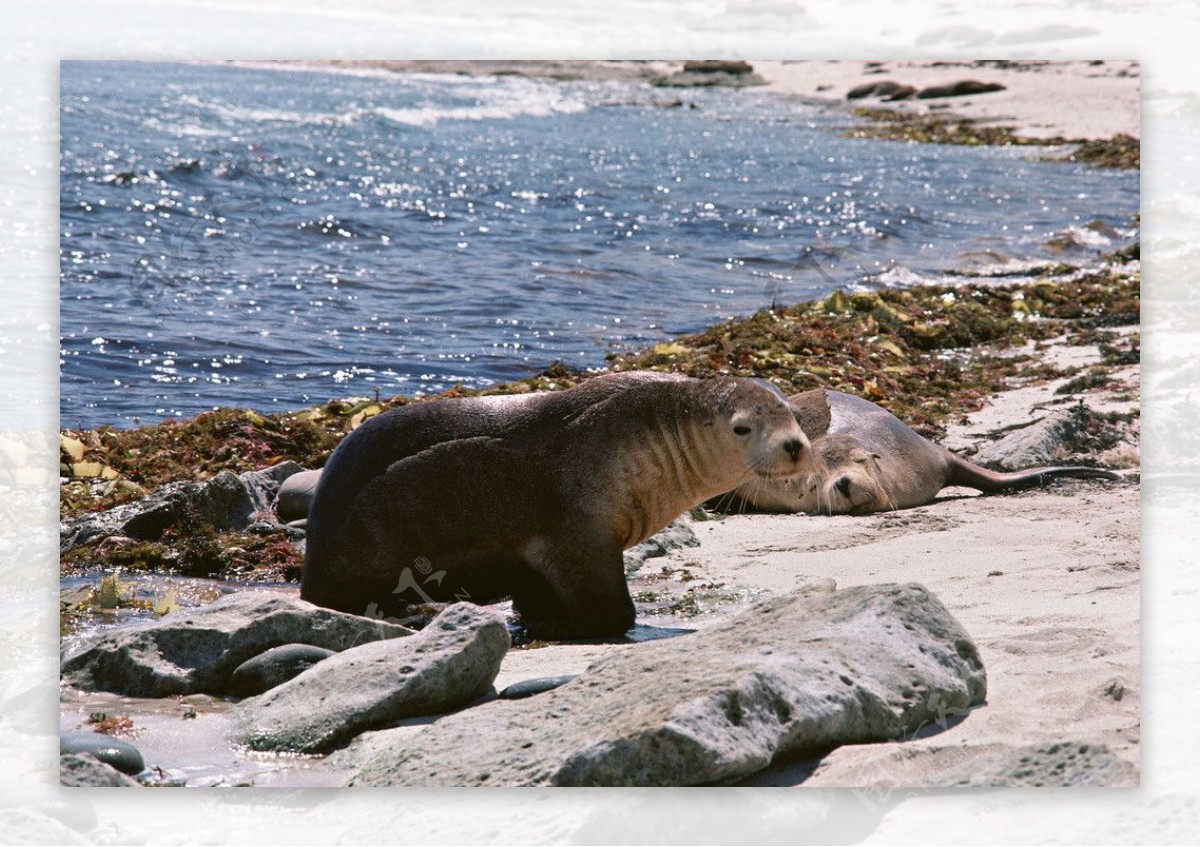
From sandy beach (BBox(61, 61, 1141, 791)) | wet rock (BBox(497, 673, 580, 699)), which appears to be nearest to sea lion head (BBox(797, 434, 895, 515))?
sandy beach (BBox(61, 61, 1141, 791))

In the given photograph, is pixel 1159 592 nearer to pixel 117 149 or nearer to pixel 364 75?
pixel 364 75

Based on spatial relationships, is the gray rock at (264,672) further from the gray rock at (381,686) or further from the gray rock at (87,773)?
the gray rock at (87,773)

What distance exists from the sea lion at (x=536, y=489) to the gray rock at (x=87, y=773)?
1.25 meters

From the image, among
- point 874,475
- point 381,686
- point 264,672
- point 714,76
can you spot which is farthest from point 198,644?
point 874,475

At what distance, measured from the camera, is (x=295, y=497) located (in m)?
7.11

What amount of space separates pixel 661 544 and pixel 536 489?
94 centimetres

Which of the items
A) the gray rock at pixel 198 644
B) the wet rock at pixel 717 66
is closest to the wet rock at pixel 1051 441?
the wet rock at pixel 717 66

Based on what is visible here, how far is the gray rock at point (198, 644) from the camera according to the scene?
544 centimetres

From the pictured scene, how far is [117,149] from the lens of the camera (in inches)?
326

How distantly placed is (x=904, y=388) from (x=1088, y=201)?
4.26 feet

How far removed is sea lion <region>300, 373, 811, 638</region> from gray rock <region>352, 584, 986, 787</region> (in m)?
0.93

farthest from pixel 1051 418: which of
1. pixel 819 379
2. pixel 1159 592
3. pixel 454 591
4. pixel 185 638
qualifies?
pixel 185 638

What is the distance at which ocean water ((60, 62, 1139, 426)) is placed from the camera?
682cm

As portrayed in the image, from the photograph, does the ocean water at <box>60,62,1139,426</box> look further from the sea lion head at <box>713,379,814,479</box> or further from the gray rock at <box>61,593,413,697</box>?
the sea lion head at <box>713,379,814,479</box>
